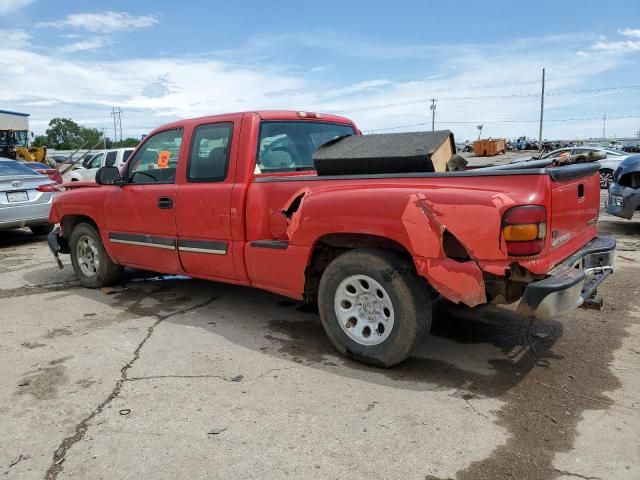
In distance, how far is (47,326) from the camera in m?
4.94

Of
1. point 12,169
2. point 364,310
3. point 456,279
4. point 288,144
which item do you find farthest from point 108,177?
point 12,169

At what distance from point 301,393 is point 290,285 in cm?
97

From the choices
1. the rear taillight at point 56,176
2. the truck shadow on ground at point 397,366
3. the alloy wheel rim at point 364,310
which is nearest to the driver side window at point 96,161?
the rear taillight at point 56,176

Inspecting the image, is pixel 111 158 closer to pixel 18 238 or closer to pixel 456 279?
Answer: pixel 18 238

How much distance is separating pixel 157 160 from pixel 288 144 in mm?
1413

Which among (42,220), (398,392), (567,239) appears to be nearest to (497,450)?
(398,392)

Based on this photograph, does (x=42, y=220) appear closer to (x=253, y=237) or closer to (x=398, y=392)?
(x=253, y=237)

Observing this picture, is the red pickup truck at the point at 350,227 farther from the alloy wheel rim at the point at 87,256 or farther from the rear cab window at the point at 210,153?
the alloy wheel rim at the point at 87,256

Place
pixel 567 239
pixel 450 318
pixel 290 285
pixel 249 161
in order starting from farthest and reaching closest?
pixel 450 318, pixel 249 161, pixel 290 285, pixel 567 239

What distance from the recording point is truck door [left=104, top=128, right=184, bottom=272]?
16.7 feet

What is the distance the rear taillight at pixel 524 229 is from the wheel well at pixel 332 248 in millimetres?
714

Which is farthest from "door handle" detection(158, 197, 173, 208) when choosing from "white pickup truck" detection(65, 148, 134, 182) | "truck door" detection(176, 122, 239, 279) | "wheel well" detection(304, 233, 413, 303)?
"white pickup truck" detection(65, 148, 134, 182)

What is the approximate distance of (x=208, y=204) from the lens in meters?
4.62

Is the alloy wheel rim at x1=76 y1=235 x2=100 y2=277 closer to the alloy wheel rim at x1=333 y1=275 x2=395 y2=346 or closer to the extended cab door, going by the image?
the alloy wheel rim at x1=333 y1=275 x2=395 y2=346
